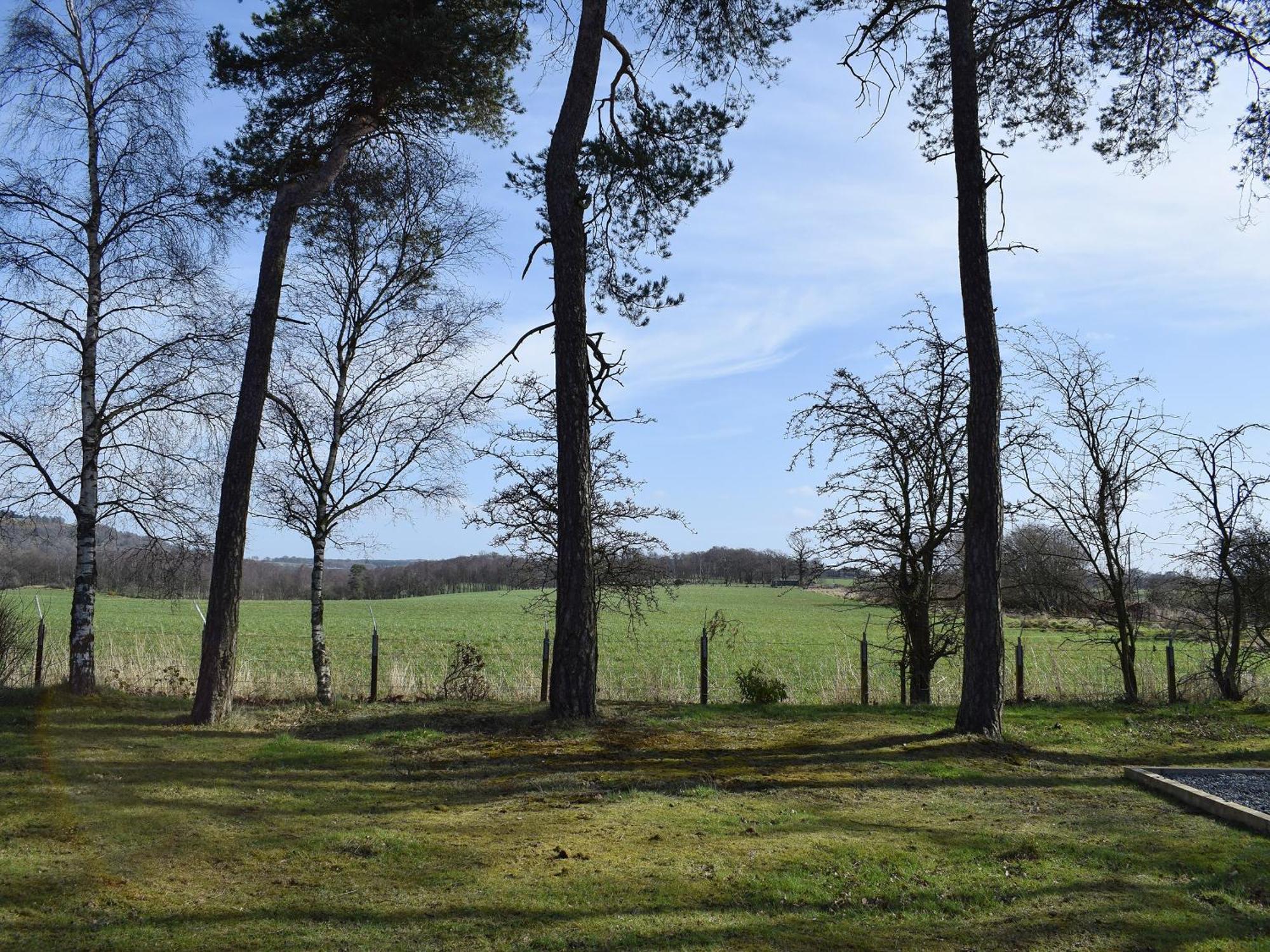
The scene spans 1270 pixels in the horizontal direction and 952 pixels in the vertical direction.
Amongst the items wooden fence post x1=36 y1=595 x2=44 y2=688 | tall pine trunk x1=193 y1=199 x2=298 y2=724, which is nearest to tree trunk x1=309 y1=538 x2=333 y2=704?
tall pine trunk x1=193 y1=199 x2=298 y2=724

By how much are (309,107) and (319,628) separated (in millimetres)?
7426

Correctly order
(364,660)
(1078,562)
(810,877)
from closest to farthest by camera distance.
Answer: (810,877)
(1078,562)
(364,660)

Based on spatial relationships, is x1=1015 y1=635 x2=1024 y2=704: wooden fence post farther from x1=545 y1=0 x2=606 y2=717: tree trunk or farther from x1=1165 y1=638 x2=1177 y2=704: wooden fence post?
x1=545 y1=0 x2=606 y2=717: tree trunk

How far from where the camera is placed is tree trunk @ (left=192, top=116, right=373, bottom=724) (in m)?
9.85

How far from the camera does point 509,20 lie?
11617 millimetres

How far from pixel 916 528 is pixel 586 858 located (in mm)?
9206

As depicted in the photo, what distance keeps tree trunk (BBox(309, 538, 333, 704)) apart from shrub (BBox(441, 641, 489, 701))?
1.74 metres

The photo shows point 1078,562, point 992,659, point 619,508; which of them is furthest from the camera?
point 1078,562

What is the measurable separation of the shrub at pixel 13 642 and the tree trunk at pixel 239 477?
203 inches

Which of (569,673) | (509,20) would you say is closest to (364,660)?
(569,673)

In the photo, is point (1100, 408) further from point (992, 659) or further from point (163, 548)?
point (163, 548)

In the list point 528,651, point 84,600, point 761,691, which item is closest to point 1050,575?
point 761,691

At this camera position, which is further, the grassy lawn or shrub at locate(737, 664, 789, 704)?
shrub at locate(737, 664, 789, 704)

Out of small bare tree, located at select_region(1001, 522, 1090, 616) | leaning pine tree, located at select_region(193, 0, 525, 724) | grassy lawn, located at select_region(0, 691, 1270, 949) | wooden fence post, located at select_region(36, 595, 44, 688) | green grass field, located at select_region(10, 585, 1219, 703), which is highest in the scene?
leaning pine tree, located at select_region(193, 0, 525, 724)
